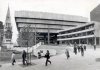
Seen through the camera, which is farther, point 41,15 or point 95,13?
point 41,15

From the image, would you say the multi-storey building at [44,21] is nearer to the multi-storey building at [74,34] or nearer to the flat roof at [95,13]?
the multi-storey building at [74,34]

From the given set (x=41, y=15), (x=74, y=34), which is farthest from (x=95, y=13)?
(x=41, y=15)

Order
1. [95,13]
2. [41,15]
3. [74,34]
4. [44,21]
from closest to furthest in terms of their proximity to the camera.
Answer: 1. [95,13]
2. [74,34]
3. [41,15]
4. [44,21]

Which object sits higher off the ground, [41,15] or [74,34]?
[41,15]

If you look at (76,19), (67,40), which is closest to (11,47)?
(67,40)

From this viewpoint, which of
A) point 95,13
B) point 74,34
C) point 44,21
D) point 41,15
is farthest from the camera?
point 44,21

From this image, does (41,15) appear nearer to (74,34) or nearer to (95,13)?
(74,34)

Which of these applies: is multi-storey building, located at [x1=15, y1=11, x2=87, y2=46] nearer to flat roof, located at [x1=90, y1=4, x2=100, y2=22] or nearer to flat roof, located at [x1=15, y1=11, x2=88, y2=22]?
flat roof, located at [x1=15, y1=11, x2=88, y2=22]

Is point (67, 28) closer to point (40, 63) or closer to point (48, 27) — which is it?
point (48, 27)

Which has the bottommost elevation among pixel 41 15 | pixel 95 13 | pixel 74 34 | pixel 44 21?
pixel 74 34

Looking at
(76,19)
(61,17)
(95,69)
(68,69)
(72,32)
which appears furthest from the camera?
(76,19)

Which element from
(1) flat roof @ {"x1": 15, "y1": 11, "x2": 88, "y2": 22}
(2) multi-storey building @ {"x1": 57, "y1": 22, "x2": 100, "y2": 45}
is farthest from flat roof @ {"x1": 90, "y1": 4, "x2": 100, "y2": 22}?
(1) flat roof @ {"x1": 15, "y1": 11, "x2": 88, "y2": 22}

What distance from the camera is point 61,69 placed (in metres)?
4.92

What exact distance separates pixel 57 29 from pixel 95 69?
3372cm
